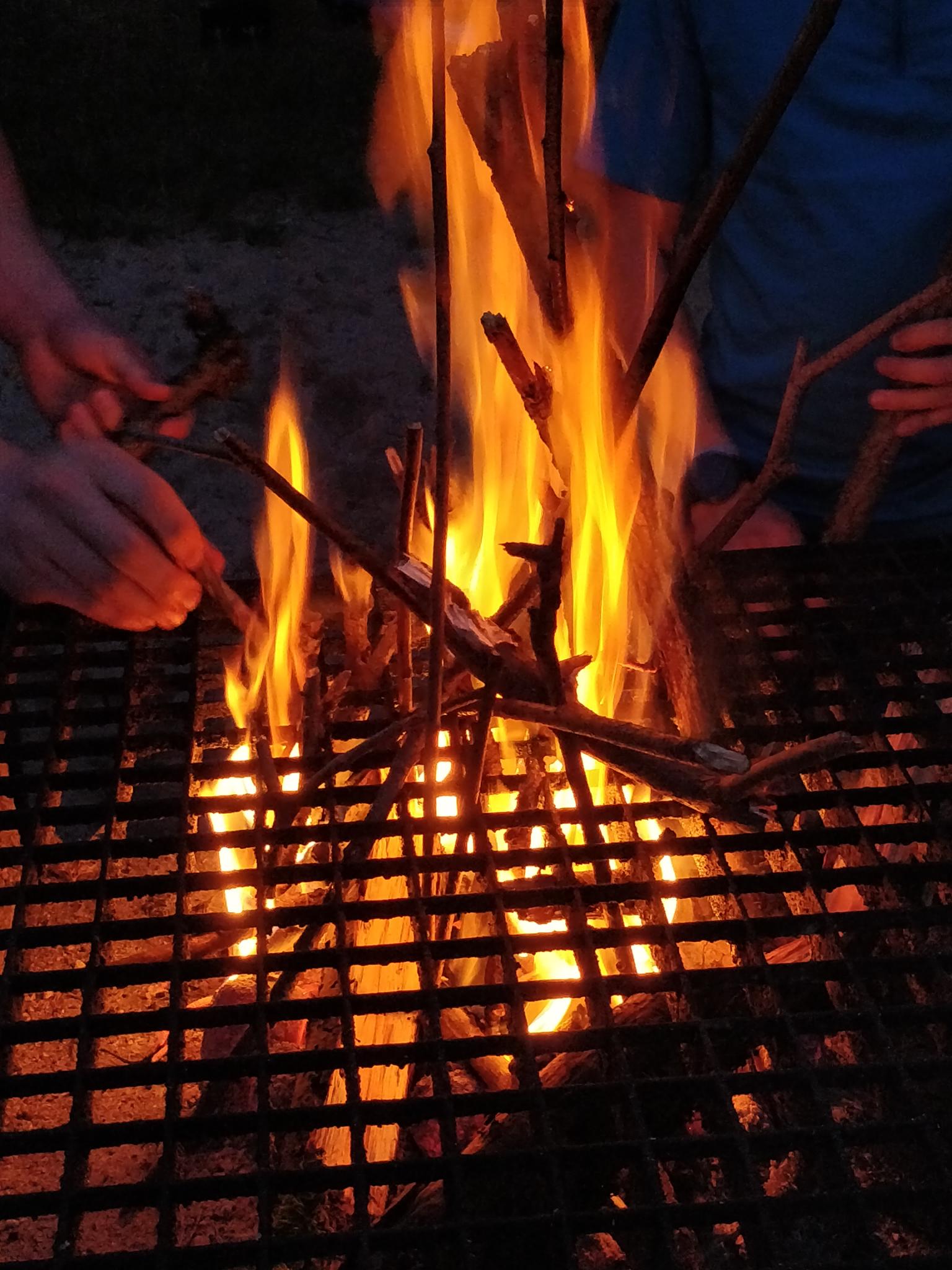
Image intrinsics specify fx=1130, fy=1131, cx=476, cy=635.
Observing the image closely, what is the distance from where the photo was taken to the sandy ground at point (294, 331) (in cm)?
290

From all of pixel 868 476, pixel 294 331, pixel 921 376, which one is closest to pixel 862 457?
pixel 868 476

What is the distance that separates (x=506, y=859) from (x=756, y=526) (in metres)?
0.83

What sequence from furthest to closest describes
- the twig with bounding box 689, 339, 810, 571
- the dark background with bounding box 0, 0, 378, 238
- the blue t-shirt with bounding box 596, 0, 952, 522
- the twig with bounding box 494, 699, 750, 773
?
the dark background with bounding box 0, 0, 378, 238 < the blue t-shirt with bounding box 596, 0, 952, 522 < the twig with bounding box 689, 339, 810, 571 < the twig with bounding box 494, 699, 750, 773

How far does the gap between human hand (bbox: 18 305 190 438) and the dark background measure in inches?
111

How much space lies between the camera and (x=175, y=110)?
491 cm

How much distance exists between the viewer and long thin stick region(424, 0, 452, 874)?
0.79 m

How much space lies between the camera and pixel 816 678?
1362 millimetres

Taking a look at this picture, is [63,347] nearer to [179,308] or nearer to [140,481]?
[140,481]

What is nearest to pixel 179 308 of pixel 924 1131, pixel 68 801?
pixel 68 801

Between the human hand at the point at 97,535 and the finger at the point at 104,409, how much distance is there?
0.05m

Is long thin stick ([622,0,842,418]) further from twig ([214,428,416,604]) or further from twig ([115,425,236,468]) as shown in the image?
twig ([115,425,236,468])

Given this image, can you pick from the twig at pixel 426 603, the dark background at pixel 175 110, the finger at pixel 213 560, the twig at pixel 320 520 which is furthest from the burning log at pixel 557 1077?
the dark background at pixel 175 110

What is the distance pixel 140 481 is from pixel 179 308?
2.52 meters

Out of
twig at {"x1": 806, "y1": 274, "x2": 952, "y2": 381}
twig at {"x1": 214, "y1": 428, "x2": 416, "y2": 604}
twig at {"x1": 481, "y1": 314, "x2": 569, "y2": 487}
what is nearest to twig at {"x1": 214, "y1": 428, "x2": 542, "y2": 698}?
twig at {"x1": 214, "y1": 428, "x2": 416, "y2": 604}
